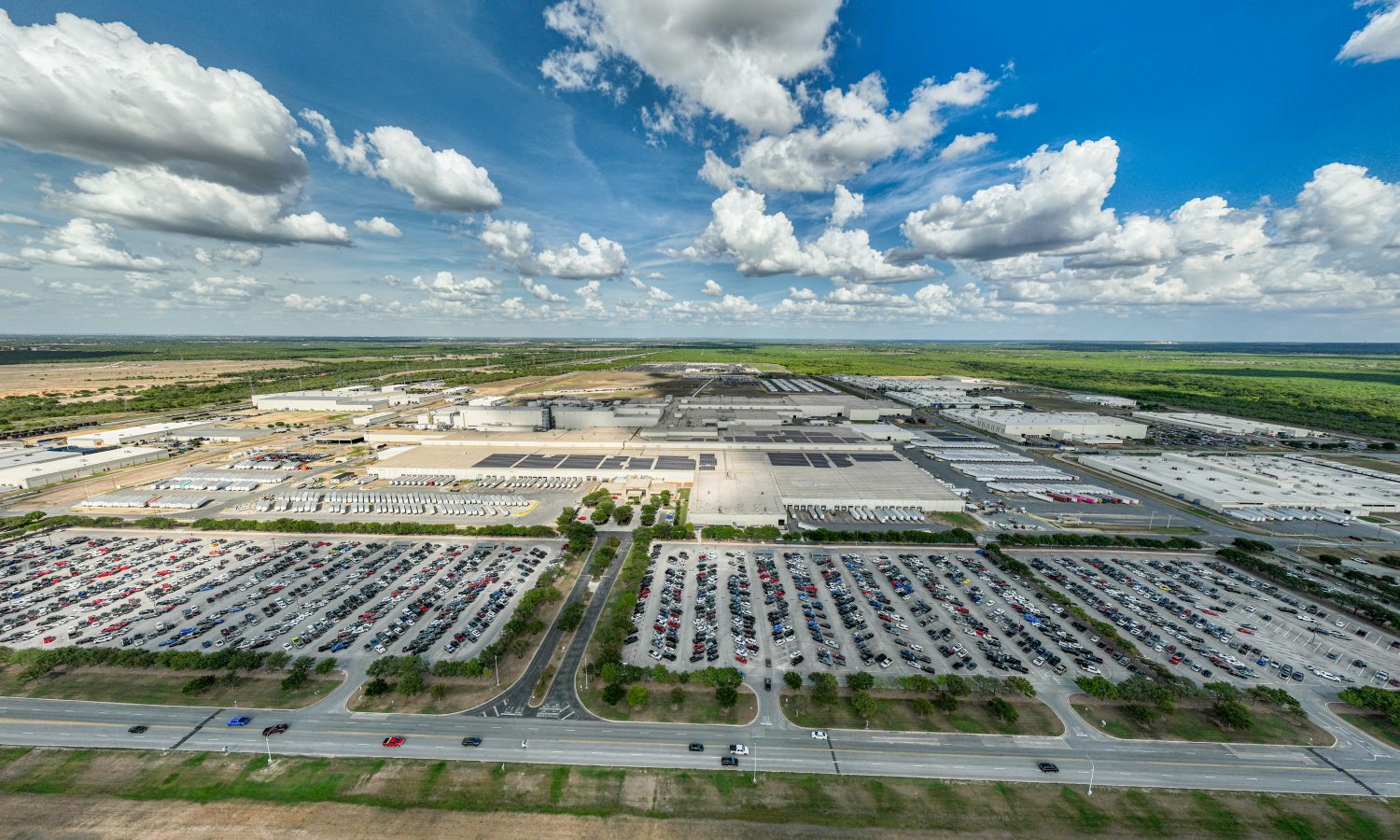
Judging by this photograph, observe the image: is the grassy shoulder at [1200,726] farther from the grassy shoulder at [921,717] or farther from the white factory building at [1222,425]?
the white factory building at [1222,425]

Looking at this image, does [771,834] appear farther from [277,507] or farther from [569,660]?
[277,507]

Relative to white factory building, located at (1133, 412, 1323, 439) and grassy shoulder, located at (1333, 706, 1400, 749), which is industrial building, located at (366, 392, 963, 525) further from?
white factory building, located at (1133, 412, 1323, 439)

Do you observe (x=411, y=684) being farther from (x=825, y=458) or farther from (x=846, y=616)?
(x=825, y=458)

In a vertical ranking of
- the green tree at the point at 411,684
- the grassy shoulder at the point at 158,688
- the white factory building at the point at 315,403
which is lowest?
the grassy shoulder at the point at 158,688

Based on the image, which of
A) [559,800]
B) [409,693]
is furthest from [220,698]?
[559,800]

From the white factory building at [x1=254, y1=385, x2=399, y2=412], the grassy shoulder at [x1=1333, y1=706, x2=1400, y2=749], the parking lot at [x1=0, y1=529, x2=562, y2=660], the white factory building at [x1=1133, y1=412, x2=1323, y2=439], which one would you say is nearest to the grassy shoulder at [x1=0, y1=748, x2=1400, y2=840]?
the grassy shoulder at [x1=1333, y1=706, x2=1400, y2=749]

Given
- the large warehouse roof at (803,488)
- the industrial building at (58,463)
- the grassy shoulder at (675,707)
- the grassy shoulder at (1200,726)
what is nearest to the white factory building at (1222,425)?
the large warehouse roof at (803,488)
